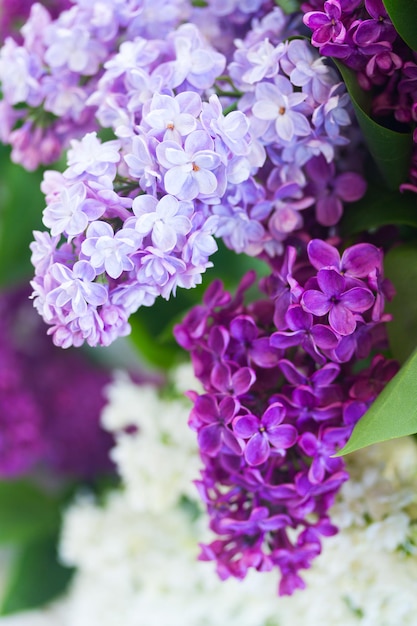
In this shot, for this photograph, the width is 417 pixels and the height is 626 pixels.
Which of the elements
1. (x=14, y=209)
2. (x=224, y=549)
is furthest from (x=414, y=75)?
(x=14, y=209)

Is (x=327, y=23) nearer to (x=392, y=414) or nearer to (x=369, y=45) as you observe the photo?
(x=369, y=45)

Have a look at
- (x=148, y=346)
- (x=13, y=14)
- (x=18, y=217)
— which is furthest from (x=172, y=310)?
(x=13, y=14)

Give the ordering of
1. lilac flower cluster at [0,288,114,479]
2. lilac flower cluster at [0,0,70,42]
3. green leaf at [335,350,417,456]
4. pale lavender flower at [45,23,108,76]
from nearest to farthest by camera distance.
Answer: green leaf at [335,350,417,456], pale lavender flower at [45,23,108,76], lilac flower cluster at [0,0,70,42], lilac flower cluster at [0,288,114,479]

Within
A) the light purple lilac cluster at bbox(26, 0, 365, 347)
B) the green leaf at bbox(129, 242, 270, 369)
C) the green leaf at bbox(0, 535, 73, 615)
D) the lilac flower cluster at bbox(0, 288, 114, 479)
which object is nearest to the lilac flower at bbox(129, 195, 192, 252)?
the light purple lilac cluster at bbox(26, 0, 365, 347)

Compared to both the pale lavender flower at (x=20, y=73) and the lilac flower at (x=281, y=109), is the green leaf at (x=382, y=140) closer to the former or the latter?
the lilac flower at (x=281, y=109)

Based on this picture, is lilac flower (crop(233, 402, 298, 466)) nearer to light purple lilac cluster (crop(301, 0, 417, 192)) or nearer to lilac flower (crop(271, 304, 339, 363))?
lilac flower (crop(271, 304, 339, 363))

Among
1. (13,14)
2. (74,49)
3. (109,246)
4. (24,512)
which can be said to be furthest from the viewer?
(24,512)
